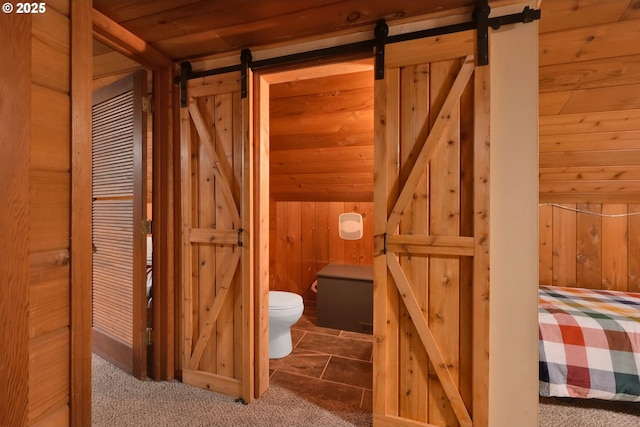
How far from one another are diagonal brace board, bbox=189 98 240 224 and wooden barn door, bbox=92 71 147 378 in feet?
1.30

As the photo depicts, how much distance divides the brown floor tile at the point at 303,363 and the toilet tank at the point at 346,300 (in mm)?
556

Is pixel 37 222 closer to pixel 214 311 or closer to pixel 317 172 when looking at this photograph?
pixel 214 311

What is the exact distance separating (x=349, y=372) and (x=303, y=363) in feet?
1.26

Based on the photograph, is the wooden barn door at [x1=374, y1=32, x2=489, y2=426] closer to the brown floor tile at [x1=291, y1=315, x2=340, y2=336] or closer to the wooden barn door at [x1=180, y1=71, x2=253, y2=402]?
the wooden barn door at [x1=180, y1=71, x2=253, y2=402]

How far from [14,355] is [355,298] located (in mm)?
2429

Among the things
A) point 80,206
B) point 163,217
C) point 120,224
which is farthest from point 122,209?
point 80,206

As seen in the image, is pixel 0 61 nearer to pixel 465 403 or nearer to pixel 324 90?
pixel 324 90

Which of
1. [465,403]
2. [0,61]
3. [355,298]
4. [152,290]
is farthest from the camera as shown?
[355,298]

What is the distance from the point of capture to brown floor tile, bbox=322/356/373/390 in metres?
1.97

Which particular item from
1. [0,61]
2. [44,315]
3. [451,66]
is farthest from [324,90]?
[44,315]

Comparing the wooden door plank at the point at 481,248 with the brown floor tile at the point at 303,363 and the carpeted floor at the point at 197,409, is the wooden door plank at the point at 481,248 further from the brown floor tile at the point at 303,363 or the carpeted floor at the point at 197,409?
the brown floor tile at the point at 303,363

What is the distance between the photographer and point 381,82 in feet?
4.91

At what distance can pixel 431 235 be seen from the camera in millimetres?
1442

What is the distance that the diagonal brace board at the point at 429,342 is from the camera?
1387mm
